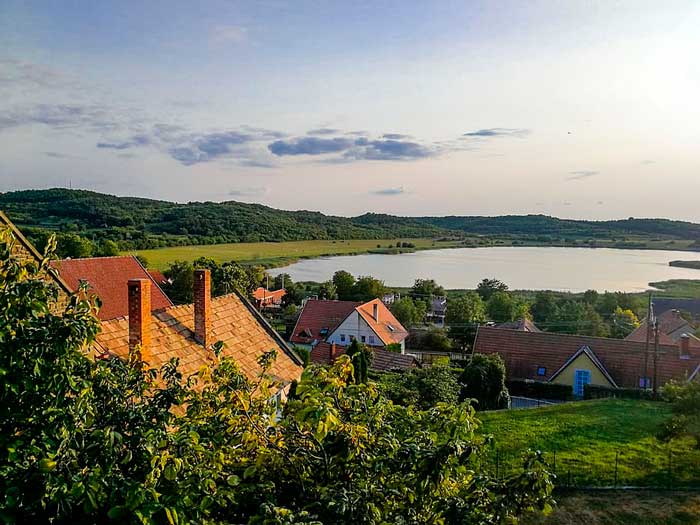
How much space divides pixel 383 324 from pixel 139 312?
30.4 m

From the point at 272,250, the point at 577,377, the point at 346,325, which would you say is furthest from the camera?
the point at 272,250

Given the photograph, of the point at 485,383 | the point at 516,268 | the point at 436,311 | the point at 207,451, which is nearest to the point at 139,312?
the point at 207,451

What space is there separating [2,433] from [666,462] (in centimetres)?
1845

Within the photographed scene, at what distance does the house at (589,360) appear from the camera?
92.7 ft

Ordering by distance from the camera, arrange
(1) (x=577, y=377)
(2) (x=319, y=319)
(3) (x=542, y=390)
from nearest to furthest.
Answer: (3) (x=542, y=390) < (1) (x=577, y=377) < (2) (x=319, y=319)

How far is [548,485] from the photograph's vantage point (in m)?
4.30

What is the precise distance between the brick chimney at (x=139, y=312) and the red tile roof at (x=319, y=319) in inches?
1083

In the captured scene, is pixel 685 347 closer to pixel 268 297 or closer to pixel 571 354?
pixel 571 354

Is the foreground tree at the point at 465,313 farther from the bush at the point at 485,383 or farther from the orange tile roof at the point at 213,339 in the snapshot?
the orange tile roof at the point at 213,339

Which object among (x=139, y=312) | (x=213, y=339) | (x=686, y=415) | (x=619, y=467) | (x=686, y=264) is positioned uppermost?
(x=139, y=312)

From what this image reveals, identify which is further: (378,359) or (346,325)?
(346,325)

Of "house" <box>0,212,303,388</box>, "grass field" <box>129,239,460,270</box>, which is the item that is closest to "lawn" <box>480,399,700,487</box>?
"house" <box>0,212,303,388</box>

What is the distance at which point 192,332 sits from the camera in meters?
13.6

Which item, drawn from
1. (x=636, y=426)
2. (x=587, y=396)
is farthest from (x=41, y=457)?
(x=587, y=396)
